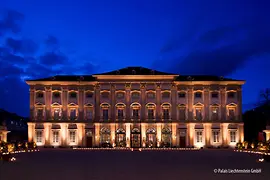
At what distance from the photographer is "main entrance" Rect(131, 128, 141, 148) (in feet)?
178

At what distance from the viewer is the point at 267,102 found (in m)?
63.2

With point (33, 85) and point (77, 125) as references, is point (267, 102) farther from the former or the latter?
point (33, 85)

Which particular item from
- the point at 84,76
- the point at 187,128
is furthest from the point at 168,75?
the point at 84,76

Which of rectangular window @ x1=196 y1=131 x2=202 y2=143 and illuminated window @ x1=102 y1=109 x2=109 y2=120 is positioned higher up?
illuminated window @ x1=102 y1=109 x2=109 y2=120

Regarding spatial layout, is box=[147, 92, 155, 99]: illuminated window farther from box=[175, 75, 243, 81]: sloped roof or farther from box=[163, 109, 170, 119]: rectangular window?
box=[175, 75, 243, 81]: sloped roof

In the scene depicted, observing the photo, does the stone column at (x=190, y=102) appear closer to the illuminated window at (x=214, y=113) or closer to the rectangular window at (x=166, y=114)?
the rectangular window at (x=166, y=114)

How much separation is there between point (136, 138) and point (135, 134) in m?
0.55

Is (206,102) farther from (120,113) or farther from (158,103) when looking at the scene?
(120,113)

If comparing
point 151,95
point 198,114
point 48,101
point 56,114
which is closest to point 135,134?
point 151,95

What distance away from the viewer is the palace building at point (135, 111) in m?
54.3

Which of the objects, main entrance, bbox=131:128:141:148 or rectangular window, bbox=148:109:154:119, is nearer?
main entrance, bbox=131:128:141:148

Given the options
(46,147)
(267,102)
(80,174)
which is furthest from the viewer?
(267,102)

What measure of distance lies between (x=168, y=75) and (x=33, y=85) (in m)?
18.3

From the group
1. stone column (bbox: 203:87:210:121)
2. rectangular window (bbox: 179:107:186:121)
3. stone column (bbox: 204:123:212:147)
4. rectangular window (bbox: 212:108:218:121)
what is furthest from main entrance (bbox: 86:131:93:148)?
rectangular window (bbox: 212:108:218:121)
